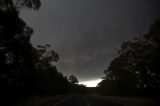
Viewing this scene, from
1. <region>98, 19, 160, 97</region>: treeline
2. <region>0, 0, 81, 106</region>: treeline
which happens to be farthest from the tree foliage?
<region>98, 19, 160, 97</region>: treeline

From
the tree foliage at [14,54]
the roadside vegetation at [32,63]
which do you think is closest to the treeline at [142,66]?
the roadside vegetation at [32,63]

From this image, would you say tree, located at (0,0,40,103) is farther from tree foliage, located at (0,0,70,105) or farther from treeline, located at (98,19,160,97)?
treeline, located at (98,19,160,97)

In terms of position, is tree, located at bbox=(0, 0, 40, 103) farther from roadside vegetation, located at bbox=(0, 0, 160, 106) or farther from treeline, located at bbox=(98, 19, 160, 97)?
treeline, located at bbox=(98, 19, 160, 97)

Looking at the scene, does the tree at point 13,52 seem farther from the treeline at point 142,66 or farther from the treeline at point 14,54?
the treeline at point 142,66

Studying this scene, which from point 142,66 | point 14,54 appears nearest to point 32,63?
point 14,54

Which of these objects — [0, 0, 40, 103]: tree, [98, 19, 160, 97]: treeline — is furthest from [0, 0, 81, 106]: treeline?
[98, 19, 160, 97]: treeline

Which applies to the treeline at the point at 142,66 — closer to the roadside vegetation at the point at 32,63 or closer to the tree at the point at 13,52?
the roadside vegetation at the point at 32,63

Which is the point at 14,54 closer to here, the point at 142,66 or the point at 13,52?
the point at 13,52

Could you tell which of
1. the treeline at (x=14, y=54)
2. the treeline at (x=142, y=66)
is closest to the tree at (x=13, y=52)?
the treeline at (x=14, y=54)

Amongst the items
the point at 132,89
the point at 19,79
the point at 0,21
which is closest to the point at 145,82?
the point at 132,89

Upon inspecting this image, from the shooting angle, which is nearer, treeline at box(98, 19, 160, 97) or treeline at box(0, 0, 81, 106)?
treeline at box(0, 0, 81, 106)

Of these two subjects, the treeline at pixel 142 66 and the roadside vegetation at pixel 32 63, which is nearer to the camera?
the roadside vegetation at pixel 32 63

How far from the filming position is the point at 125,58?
61.7 metres

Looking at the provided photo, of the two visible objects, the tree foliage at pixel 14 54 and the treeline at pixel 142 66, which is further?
the treeline at pixel 142 66
